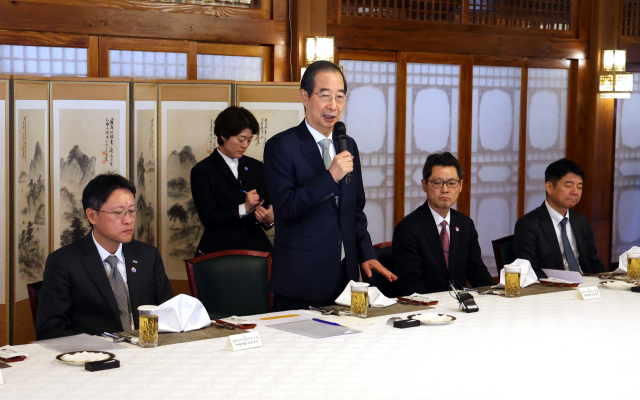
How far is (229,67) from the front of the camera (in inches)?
188

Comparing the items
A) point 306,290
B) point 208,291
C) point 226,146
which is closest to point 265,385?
point 306,290

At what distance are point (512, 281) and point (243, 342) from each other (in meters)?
1.19

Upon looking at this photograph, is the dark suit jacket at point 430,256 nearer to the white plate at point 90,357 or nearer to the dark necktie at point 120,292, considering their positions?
the dark necktie at point 120,292

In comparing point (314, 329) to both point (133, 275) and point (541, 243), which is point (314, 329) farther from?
point (541, 243)


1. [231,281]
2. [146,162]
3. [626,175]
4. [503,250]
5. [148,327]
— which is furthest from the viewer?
[626,175]

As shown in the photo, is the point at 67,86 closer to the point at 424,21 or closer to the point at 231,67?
the point at 231,67

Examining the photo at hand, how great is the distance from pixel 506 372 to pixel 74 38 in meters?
3.29

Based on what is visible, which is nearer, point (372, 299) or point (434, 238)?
point (372, 299)

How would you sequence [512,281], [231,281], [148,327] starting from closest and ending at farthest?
[148,327] < [512,281] < [231,281]

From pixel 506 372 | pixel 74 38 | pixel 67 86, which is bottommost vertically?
pixel 506 372

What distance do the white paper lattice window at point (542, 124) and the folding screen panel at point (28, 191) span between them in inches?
153

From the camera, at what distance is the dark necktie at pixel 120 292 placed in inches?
101

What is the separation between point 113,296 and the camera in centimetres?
253

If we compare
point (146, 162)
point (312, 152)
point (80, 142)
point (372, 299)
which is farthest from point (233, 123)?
point (372, 299)
